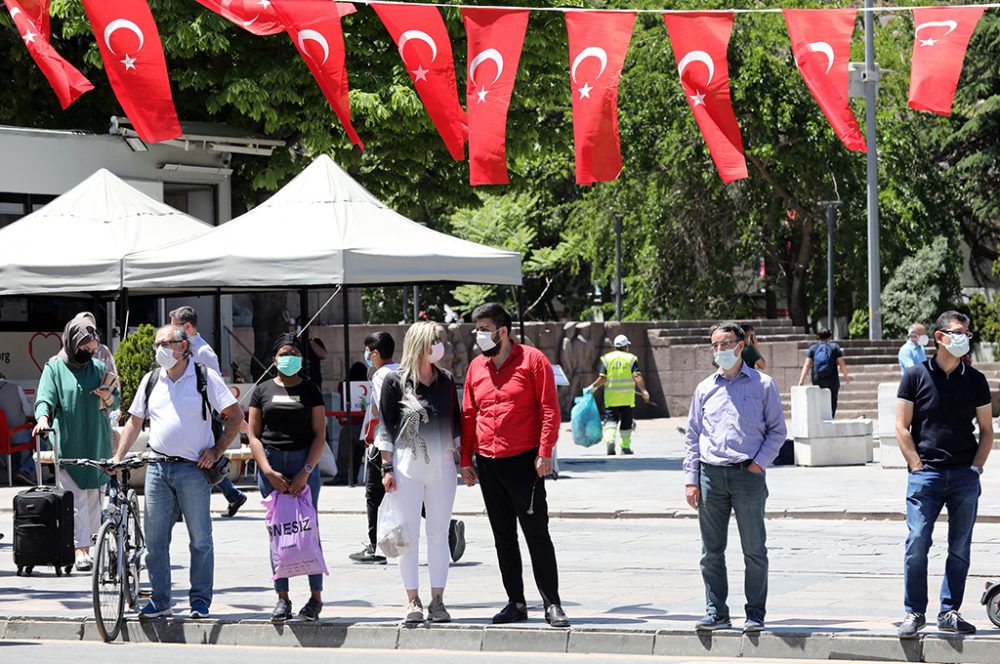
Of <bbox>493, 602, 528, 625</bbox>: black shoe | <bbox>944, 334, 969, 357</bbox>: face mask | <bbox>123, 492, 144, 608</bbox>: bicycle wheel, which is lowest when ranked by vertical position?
<bbox>493, 602, 528, 625</bbox>: black shoe

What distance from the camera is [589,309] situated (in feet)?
181

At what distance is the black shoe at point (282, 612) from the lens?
388 inches

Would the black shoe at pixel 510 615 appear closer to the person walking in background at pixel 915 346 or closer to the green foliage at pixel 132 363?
the green foliage at pixel 132 363

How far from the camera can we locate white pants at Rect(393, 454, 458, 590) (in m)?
9.82

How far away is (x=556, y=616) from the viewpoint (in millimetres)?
9422

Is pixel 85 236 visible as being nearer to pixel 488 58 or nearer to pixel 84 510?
pixel 488 58

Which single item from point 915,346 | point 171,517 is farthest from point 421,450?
point 915,346

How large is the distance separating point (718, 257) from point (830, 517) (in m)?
28.7

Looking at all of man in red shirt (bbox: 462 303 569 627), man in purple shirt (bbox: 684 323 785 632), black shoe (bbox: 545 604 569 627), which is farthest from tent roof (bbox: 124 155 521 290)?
man in purple shirt (bbox: 684 323 785 632)

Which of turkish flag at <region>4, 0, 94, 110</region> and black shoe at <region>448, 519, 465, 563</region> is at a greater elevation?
turkish flag at <region>4, 0, 94, 110</region>

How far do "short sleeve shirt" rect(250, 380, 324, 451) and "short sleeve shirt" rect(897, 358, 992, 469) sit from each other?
3.47 metres

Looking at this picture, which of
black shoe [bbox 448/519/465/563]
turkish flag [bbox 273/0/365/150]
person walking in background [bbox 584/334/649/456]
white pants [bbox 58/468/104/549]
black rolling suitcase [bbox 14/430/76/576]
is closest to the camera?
black rolling suitcase [bbox 14/430/76/576]

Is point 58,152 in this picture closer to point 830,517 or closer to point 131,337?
point 131,337

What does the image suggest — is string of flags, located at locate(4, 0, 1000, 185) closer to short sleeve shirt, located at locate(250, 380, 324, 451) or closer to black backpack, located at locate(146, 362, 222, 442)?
black backpack, located at locate(146, 362, 222, 442)
